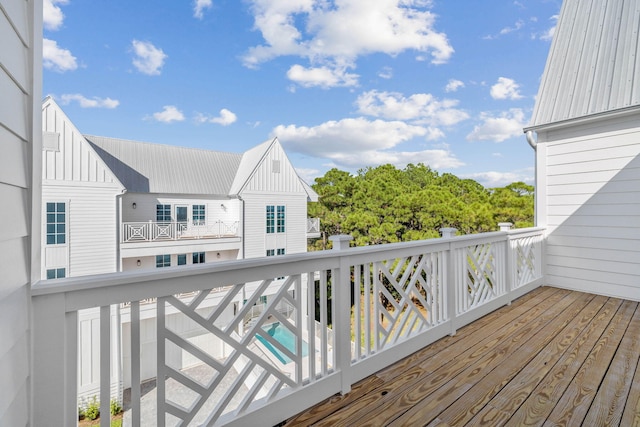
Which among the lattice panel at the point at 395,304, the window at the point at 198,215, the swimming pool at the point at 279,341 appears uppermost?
the window at the point at 198,215

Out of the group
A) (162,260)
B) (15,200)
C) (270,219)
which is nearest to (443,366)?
(15,200)

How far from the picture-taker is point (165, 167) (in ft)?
29.7

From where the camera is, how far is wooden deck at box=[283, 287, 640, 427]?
61.1 inches

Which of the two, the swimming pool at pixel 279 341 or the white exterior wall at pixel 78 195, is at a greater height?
the white exterior wall at pixel 78 195

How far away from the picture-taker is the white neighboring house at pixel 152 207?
19.7 ft

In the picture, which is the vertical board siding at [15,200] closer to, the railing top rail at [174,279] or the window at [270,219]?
the railing top rail at [174,279]

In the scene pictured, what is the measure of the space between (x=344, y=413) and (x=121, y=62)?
31.4 ft

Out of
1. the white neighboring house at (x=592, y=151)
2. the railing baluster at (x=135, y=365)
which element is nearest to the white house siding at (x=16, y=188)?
the railing baluster at (x=135, y=365)

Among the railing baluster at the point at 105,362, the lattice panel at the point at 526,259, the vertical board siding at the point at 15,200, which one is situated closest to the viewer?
the vertical board siding at the point at 15,200

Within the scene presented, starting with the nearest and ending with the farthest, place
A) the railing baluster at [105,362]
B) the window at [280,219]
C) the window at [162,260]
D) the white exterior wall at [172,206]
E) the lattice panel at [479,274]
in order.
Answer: the railing baluster at [105,362] < the lattice panel at [479,274] < the white exterior wall at [172,206] < the window at [162,260] < the window at [280,219]

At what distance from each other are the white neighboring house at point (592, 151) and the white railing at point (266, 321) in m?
1.62

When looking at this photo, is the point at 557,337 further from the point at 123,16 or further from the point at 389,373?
the point at 123,16

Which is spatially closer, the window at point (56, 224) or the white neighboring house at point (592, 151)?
the white neighboring house at point (592, 151)

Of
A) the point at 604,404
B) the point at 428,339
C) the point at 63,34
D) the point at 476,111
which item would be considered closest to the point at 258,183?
the point at 63,34
